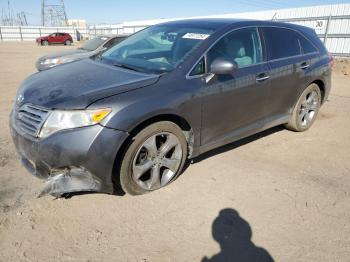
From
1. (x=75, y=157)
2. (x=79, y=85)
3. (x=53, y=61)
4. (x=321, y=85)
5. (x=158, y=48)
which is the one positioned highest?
(x=158, y=48)

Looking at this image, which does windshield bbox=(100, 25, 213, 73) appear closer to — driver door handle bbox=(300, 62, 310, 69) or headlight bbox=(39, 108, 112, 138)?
headlight bbox=(39, 108, 112, 138)

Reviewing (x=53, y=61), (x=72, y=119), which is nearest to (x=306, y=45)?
(x=72, y=119)

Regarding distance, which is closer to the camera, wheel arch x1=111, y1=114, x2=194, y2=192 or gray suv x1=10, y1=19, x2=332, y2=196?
gray suv x1=10, y1=19, x2=332, y2=196

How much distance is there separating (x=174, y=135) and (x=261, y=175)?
125cm

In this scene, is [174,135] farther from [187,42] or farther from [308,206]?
[308,206]

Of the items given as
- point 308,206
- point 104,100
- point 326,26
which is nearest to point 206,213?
point 308,206

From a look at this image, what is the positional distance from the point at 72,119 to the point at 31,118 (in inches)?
18.6

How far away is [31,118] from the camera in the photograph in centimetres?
293

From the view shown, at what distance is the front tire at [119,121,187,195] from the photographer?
302cm

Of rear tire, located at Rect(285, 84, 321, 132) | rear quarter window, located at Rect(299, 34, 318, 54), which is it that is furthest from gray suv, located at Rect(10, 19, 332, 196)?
rear tire, located at Rect(285, 84, 321, 132)

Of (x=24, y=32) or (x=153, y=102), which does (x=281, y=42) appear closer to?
(x=153, y=102)

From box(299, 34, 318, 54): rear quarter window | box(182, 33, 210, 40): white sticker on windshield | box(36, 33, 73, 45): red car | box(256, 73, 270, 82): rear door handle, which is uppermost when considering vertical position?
box(182, 33, 210, 40): white sticker on windshield

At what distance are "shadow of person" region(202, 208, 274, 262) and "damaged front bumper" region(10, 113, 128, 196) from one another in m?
1.07

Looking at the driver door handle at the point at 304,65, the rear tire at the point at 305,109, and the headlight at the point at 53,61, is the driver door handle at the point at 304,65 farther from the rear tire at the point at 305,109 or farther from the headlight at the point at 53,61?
the headlight at the point at 53,61
